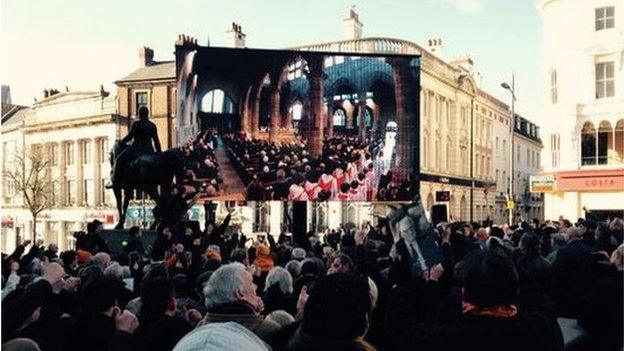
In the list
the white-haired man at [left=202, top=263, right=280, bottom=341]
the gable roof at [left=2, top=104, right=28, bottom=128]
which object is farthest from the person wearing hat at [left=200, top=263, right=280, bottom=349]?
the gable roof at [left=2, top=104, right=28, bottom=128]

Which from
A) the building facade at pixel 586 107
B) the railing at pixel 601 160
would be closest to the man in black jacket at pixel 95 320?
the building facade at pixel 586 107

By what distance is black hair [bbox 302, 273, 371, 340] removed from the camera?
2.80m

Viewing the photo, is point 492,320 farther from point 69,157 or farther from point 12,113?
point 12,113

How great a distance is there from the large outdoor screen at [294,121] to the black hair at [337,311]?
21362mm

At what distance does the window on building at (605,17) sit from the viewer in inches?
1320

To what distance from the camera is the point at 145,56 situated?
56125 mm

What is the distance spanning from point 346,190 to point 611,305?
69.5 ft

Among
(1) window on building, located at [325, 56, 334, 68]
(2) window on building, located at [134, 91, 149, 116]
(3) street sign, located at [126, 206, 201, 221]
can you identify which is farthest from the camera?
(2) window on building, located at [134, 91, 149, 116]

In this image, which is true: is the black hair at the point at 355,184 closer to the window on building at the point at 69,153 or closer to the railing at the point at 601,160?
the railing at the point at 601,160

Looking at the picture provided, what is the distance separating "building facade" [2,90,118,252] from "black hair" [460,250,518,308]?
54103mm

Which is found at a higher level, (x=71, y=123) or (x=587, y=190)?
(x=71, y=123)

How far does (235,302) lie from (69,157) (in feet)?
195

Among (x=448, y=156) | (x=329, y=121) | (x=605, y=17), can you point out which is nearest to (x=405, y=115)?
(x=329, y=121)

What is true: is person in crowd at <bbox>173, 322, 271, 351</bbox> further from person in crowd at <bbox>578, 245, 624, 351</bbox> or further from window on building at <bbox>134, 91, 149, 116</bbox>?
window on building at <bbox>134, 91, 149, 116</bbox>
